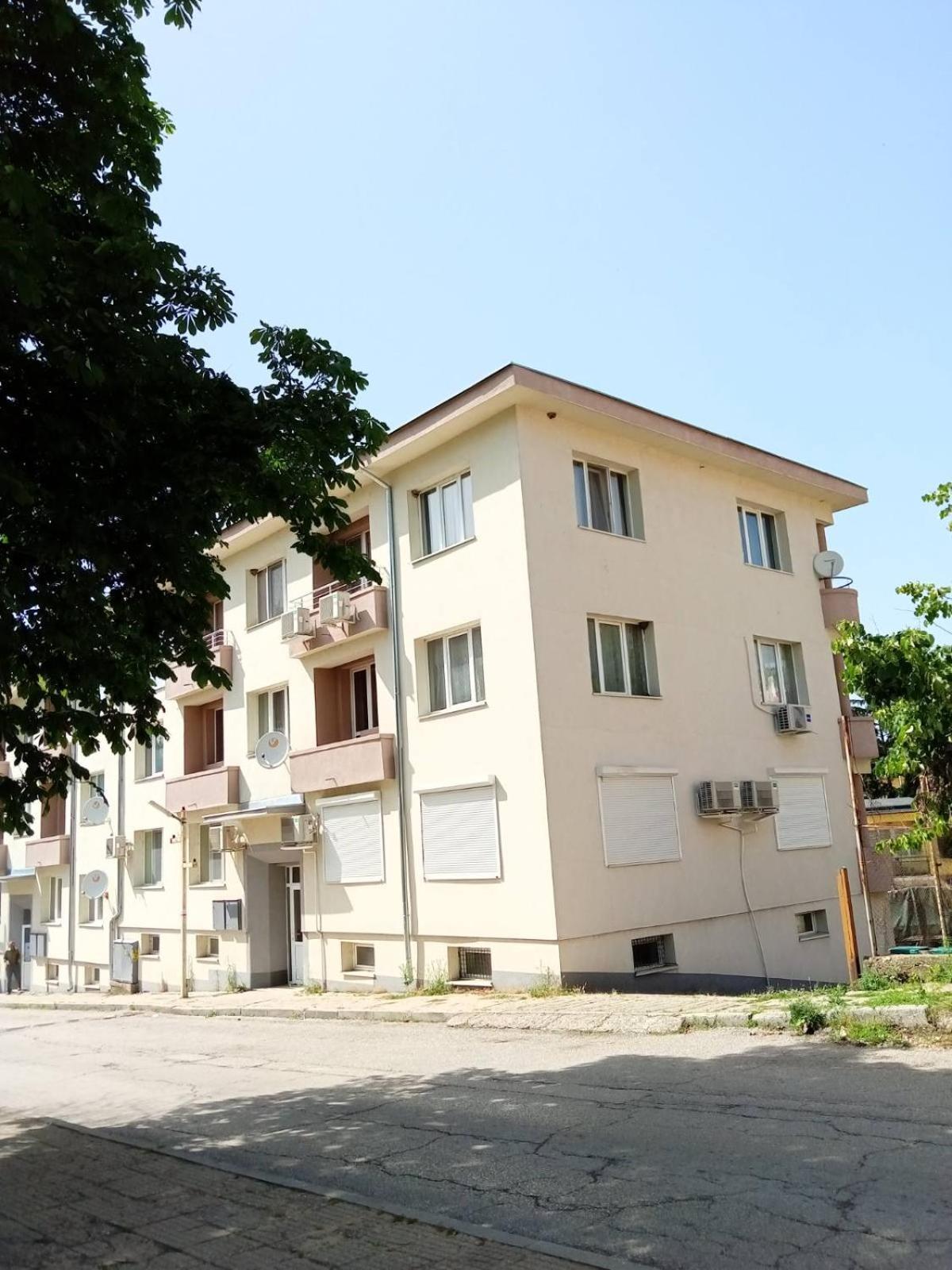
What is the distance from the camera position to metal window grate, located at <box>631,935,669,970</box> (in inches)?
637

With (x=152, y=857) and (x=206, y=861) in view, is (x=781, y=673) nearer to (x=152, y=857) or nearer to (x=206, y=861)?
(x=206, y=861)

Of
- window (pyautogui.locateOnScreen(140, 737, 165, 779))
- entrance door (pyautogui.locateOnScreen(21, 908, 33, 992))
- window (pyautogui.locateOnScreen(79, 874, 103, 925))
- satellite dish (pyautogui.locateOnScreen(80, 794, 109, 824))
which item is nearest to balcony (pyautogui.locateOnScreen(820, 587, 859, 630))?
window (pyautogui.locateOnScreen(140, 737, 165, 779))

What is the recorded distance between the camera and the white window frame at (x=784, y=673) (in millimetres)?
19781

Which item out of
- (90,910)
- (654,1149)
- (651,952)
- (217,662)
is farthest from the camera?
(90,910)

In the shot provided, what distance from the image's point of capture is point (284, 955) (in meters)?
22.0

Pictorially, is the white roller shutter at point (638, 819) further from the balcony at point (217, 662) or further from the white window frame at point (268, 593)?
the balcony at point (217, 662)

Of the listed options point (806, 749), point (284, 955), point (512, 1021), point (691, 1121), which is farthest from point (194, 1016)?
point (691, 1121)

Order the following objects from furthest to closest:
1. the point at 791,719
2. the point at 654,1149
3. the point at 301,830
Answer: the point at 301,830 < the point at 791,719 < the point at 654,1149

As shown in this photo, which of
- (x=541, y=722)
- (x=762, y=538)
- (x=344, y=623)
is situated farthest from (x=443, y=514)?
(x=762, y=538)

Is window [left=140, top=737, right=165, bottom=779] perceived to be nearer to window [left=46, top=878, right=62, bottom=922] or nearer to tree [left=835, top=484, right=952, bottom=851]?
window [left=46, top=878, right=62, bottom=922]

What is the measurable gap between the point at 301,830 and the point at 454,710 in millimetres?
4483

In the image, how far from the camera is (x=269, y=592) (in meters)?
22.5

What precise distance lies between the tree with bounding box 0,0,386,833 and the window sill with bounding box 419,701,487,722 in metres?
8.38

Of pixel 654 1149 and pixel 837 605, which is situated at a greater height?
pixel 837 605
